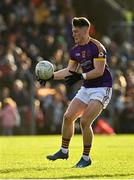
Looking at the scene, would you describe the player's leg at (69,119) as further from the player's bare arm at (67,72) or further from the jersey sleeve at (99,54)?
the jersey sleeve at (99,54)

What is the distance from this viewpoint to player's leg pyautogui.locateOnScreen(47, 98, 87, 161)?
1220 cm

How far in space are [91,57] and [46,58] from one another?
14.5 meters

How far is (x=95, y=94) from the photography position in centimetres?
1207

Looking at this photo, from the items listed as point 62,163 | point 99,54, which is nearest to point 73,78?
point 99,54

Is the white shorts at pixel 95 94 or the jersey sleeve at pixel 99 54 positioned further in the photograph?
the white shorts at pixel 95 94

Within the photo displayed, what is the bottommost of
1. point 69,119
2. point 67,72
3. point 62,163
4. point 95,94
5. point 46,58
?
point 46,58

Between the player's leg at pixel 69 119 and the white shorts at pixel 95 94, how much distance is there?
89 millimetres

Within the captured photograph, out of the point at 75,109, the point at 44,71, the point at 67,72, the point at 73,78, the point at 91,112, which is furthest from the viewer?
the point at 67,72

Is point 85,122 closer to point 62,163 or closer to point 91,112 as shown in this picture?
point 91,112

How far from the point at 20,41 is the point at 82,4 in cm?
531

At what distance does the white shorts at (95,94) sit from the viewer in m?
12.1

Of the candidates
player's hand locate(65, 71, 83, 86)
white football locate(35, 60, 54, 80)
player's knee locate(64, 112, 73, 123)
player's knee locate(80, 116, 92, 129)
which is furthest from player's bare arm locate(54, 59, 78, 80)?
player's knee locate(80, 116, 92, 129)

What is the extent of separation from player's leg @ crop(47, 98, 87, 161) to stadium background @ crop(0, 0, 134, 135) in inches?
457

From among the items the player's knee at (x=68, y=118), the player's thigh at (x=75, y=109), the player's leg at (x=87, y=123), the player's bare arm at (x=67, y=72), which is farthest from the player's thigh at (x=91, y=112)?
the player's bare arm at (x=67, y=72)
